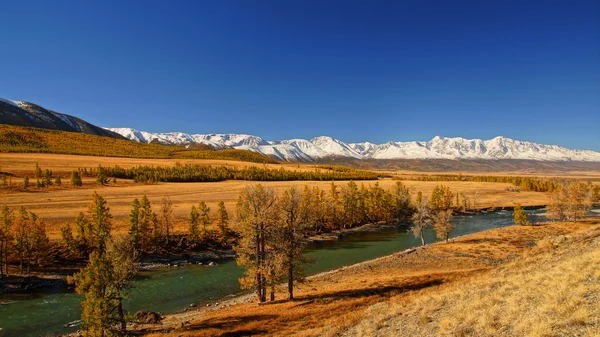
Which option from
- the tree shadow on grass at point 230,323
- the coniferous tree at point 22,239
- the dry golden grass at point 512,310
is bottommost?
the tree shadow on grass at point 230,323

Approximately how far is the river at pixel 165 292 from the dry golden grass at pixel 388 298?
22.4ft

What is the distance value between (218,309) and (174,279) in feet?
63.2

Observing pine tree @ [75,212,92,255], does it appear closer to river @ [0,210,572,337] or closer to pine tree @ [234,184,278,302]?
river @ [0,210,572,337]

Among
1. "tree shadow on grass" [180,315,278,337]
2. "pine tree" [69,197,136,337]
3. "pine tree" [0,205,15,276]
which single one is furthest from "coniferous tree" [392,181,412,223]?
"pine tree" [0,205,15,276]

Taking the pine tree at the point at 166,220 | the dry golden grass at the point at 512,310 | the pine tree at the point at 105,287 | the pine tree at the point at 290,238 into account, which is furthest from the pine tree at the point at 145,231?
the dry golden grass at the point at 512,310

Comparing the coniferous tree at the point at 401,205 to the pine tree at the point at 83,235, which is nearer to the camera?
the pine tree at the point at 83,235

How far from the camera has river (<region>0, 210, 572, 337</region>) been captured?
3934 cm

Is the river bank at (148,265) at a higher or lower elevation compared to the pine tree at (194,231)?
lower

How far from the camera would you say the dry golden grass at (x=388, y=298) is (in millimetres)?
19031

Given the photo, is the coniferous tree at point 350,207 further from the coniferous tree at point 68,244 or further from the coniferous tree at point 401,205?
the coniferous tree at point 68,244

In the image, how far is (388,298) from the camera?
34.2 metres

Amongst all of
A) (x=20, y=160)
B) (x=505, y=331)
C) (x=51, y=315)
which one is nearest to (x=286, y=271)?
(x=505, y=331)

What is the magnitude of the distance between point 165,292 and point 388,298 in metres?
35.1

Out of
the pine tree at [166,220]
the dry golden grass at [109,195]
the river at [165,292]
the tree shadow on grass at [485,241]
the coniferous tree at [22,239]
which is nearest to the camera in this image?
the river at [165,292]
